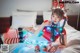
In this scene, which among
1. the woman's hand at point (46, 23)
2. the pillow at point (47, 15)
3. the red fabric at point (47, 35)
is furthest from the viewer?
the pillow at point (47, 15)

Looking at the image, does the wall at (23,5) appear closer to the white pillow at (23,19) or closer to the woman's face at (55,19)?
the white pillow at (23,19)

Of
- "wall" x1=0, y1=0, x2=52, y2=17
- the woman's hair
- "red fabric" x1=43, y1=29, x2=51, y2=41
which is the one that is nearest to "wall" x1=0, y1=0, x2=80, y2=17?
"wall" x1=0, y1=0, x2=52, y2=17

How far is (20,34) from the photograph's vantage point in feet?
5.74

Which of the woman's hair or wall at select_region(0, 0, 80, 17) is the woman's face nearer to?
the woman's hair

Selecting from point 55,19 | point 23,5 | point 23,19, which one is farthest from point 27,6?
point 55,19

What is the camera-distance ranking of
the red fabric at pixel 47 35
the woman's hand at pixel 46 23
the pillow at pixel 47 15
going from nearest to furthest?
the red fabric at pixel 47 35 < the woman's hand at pixel 46 23 < the pillow at pixel 47 15

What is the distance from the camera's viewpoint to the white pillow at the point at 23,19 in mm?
1948

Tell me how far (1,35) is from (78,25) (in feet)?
3.81

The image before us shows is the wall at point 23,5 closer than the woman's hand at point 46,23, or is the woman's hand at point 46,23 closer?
the woman's hand at point 46,23

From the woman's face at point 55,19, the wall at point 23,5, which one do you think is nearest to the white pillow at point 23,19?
the wall at point 23,5

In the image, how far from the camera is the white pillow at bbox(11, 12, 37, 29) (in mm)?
1948

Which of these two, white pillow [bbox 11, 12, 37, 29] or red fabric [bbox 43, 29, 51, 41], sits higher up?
→ white pillow [bbox 11, 12, 37, 29]

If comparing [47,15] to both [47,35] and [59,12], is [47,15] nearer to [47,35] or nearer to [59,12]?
[59,12]

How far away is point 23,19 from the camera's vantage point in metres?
1.96
